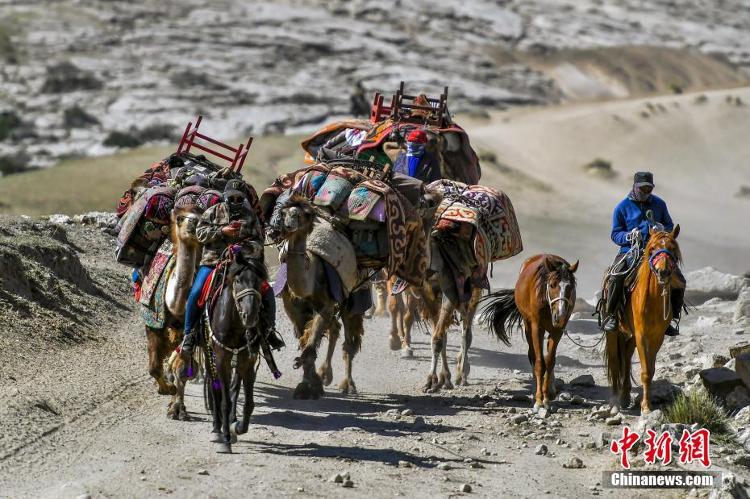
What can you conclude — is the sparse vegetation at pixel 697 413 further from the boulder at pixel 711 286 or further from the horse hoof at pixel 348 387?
the boulder at pixel 711 286

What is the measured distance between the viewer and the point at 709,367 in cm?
1525

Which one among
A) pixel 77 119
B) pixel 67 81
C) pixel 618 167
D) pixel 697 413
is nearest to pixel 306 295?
pixel 697 413

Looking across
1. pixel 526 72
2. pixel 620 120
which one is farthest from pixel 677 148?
pixel 526 72

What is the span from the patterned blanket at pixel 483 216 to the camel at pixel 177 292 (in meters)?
4.69

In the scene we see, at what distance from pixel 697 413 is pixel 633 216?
2.46m

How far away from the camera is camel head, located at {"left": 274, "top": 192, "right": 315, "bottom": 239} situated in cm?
1291

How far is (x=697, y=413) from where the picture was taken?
1227cm

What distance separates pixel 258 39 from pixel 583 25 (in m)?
25.0

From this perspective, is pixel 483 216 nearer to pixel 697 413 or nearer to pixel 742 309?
pixel 697 413

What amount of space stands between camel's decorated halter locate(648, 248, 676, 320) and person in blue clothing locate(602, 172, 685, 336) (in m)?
0.50

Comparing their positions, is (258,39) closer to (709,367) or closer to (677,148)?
(677,148)

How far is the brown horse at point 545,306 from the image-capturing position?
13.4m

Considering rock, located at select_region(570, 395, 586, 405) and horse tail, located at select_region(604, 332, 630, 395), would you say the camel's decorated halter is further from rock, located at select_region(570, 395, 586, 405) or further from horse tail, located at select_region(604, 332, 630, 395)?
rock, located at select_region(570, 395, 586, 405)

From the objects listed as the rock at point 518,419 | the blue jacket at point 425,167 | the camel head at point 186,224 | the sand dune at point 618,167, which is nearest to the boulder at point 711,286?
the sand dune at point 618,167
